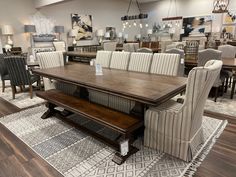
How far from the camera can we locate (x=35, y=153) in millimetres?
2311

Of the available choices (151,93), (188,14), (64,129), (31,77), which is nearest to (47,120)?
(64,129)

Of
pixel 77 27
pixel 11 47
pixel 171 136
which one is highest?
pixel 77 27

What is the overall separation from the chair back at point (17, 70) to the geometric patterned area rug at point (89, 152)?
1.27 metres

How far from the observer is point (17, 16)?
7.10 metres

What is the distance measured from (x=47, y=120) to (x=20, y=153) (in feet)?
3.05

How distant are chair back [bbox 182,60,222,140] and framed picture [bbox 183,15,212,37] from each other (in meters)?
8.49

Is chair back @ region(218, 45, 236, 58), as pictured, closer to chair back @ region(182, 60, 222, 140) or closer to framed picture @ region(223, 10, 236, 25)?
chair back @ region(182, 60, 222, 140)

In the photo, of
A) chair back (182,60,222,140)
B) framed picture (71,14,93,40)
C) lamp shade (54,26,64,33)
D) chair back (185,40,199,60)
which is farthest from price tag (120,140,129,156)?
framed picture (71,14,93,40)

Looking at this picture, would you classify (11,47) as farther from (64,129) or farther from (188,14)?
(188,14)

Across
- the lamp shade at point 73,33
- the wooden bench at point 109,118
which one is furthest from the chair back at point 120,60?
the lamp shade at point 73,33

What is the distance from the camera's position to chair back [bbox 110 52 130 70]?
3.46 m

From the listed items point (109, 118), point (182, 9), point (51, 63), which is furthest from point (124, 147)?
point (182, 9)

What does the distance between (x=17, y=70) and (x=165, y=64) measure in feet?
10.6

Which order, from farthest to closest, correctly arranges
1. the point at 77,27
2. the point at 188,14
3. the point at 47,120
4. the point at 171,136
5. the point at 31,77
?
1. the point at 188,14
2. the point at 77,27
3. the point at 31,77
4. the point at 47,120
5. the point at 171,136
